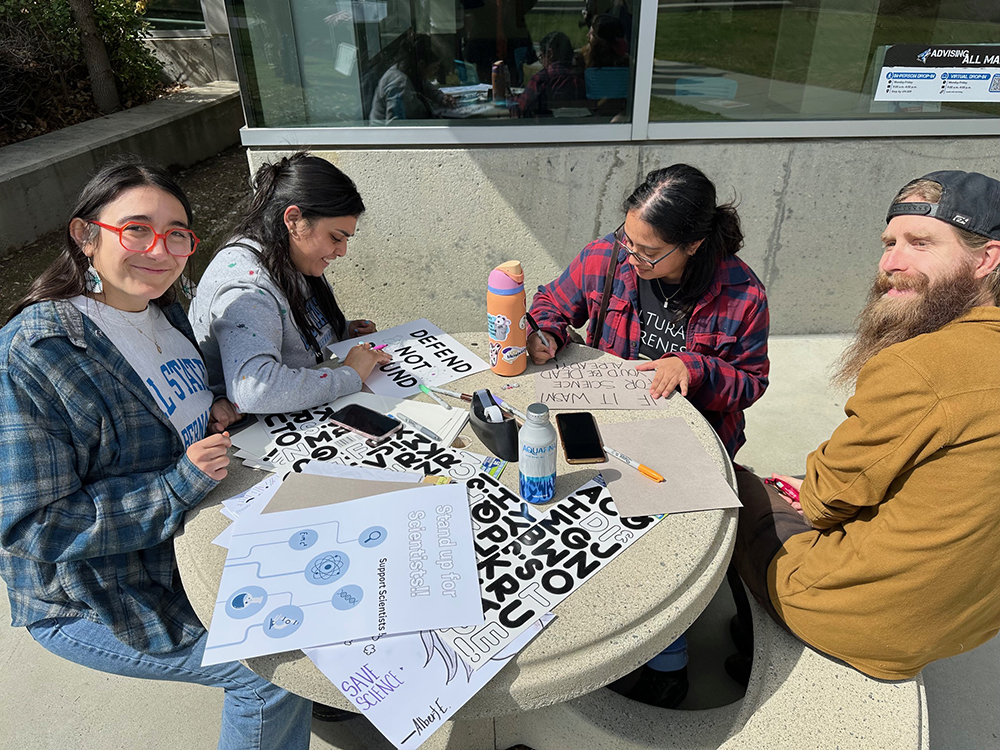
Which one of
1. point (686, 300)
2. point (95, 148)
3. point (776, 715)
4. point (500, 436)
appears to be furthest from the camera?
point (95, 148)

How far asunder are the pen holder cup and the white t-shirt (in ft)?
2.54

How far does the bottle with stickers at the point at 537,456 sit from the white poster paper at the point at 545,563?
6cm

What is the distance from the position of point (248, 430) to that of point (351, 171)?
2405 millimetres

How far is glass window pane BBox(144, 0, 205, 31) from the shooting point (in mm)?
9091

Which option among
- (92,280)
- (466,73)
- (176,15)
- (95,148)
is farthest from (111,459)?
(176,15)

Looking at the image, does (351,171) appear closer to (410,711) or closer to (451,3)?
(451,3)

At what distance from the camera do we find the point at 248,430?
182cm

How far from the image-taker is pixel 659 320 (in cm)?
241

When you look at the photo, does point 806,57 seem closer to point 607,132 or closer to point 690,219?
point 607,132

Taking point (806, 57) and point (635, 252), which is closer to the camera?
point (635, 252)

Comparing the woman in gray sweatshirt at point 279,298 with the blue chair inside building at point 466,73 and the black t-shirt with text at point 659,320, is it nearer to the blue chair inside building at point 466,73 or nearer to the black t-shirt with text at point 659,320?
the black t-shirt with text at point 659,320

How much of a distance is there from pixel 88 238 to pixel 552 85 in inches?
113

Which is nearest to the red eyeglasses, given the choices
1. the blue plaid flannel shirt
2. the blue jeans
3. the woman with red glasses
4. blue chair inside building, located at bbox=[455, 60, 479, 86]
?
the woman with red glasses

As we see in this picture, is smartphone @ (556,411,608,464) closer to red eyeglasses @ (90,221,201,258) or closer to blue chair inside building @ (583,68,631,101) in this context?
red eyeglasses @ (90,221,201,258)
